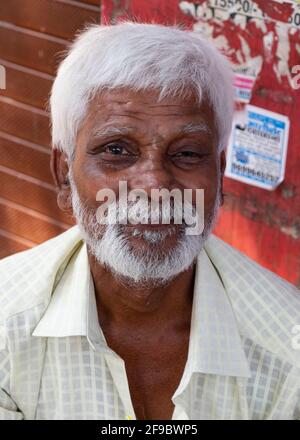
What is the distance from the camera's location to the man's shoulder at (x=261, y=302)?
2330 mm

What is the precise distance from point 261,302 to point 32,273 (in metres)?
0.69

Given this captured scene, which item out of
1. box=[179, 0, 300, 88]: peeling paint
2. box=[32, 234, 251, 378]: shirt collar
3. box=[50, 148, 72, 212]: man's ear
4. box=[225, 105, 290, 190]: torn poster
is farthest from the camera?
box=[225, 105, 290, 190]: torn poster

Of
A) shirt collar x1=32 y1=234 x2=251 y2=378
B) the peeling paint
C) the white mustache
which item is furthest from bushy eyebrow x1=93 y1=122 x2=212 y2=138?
the peeling paint

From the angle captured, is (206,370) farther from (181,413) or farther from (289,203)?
(289,203)

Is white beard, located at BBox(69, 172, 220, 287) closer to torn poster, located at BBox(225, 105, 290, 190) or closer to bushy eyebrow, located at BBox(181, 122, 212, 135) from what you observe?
bushy eyebrow, located at BBox(181, 122, 212, 135)

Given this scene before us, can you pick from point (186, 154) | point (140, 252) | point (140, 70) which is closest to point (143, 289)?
point (140, 252)

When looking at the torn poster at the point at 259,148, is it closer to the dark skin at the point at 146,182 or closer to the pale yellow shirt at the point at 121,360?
the dark skin at the point at 146,182

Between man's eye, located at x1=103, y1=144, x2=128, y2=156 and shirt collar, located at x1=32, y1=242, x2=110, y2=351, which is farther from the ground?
man's eye, located at x1=103, y1=144, x2=128, y2=156

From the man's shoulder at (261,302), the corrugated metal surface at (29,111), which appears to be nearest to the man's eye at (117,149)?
the man's shoulder at (261,302)

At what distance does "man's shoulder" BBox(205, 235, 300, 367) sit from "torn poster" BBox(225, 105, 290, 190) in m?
1.16

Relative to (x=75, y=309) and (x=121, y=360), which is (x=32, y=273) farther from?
(x=121, y=360)

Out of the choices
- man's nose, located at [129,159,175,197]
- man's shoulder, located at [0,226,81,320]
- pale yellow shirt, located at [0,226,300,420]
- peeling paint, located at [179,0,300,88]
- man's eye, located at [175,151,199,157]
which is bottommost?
pale yellow shirt, located at [0,226,300,420]

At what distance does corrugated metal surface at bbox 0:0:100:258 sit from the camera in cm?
436

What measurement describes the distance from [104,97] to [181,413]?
889 mm
